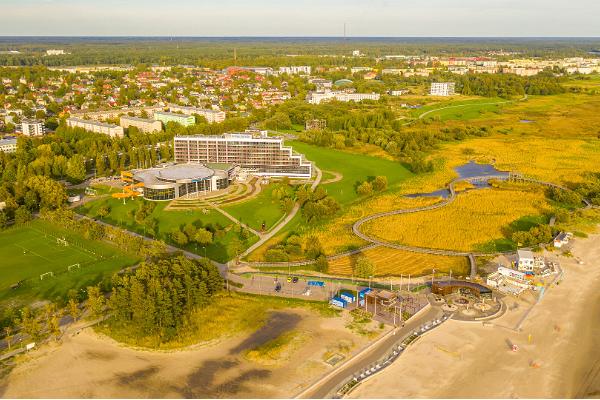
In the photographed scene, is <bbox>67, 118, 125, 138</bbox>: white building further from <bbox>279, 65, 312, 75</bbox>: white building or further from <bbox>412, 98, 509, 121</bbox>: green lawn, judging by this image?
<bbox>279, 65, 312, 75</bbox>: white building

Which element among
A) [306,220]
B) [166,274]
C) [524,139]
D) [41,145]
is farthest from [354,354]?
[524,139]

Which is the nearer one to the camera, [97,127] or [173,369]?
[173,369]

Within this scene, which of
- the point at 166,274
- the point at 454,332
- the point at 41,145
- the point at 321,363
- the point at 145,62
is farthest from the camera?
the point at 145,62

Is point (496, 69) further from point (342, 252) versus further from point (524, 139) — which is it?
point (342, 252)

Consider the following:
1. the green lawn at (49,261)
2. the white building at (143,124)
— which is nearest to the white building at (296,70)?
the white building at (143,124)

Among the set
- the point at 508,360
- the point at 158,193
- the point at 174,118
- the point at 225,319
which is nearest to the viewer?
the point at 508,360

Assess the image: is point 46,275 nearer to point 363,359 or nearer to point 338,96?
point 363,359

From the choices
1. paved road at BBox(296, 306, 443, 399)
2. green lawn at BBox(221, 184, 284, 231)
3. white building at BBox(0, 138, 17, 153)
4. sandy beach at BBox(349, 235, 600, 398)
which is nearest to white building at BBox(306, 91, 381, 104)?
white building at BBox(0, 138, 17, 153)

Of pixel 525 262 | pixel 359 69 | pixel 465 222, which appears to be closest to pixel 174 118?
pixel 465 222
